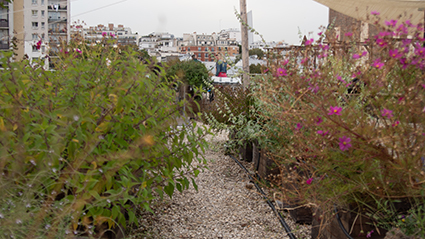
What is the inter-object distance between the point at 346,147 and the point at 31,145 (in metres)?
1.57

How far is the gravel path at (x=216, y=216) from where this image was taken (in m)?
2.66

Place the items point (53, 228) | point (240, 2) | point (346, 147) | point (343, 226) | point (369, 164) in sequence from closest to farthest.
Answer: point (53, 228), point (346, 147), point (369, 164), point (343, 226), point (240, 2)

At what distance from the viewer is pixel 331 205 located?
6.32ft

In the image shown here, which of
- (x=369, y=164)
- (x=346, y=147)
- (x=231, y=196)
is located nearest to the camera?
(x=346, y=147)

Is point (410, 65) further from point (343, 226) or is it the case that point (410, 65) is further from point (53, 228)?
point (53, 228)

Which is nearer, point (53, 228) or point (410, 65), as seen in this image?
point (53, 228)

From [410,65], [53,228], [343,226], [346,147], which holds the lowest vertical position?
[343,226]

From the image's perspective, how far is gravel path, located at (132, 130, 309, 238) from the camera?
2.66 metres

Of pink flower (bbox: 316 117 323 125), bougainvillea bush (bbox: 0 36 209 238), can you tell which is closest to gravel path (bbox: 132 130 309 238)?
bougainvillea bush (bbox: 0 36 209 238)

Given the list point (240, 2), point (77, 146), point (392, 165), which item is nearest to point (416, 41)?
point (392, 165)

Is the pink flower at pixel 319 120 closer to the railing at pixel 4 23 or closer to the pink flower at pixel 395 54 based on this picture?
the pink flower at pixel 395 54

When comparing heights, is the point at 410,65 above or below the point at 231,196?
above

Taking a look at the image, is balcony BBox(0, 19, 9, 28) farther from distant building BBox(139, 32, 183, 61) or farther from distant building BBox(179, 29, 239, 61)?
distant building BBox(179, 29, 239, 61)

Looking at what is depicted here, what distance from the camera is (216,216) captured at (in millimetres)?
3051
